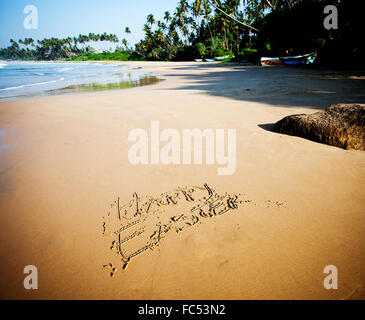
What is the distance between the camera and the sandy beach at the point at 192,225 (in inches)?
53.2

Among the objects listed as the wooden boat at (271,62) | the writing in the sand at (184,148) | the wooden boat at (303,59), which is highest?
the wooden boat at (271,62)

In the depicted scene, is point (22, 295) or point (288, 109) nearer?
point (22, 295)

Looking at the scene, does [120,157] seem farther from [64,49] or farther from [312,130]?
[64,49]

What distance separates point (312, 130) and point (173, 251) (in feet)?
10.4

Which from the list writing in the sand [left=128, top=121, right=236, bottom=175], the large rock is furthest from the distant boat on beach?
writing in the sand [left=128, top=121, right=236, bottom=175]

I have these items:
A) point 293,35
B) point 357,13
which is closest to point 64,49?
point 293,35

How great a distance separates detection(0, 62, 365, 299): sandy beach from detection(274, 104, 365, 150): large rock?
0.16 meters

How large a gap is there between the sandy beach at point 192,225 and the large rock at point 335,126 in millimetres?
161

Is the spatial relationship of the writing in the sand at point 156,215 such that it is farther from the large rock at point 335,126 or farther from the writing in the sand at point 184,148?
the large rock at point 335,126

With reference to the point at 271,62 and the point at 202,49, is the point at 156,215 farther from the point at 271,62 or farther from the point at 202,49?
the point at 202,49

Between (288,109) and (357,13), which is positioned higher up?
(357,13)

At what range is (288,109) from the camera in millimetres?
5137

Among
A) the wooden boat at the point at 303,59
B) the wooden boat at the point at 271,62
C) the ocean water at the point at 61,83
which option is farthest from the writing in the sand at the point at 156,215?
the wooden boat at the point at 271,62

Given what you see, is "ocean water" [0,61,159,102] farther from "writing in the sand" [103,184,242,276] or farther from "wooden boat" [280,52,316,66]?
"wooden boat" [280,52,316,66]
